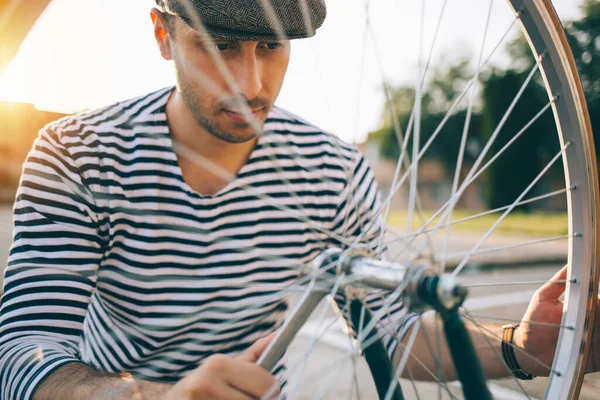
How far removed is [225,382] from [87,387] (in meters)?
0.29

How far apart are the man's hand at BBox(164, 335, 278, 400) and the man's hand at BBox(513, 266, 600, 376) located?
2.28 feet

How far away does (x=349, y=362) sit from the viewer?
281cm

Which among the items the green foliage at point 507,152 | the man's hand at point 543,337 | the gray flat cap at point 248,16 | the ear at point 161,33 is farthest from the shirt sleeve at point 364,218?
the green foliage at point 507,152

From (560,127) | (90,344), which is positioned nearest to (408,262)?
(560,127)

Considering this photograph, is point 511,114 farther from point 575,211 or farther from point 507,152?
point 575,211

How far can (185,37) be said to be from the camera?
108 centimetres

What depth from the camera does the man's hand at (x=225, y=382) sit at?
74 centimetres

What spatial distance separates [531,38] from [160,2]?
0.74 metres

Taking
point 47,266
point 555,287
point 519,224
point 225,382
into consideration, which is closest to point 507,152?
point 519,224

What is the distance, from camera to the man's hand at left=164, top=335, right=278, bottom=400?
2.43 ft

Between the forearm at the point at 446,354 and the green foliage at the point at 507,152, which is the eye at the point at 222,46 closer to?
the forearm at the point at 446,354

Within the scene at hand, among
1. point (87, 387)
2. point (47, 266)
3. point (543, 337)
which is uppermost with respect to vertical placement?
point (543, 337)

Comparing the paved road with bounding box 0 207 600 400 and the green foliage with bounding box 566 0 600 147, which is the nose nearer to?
the paved road with bounding box 0 207 600 400

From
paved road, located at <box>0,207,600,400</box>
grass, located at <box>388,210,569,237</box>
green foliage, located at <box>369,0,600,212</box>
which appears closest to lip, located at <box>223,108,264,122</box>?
green foliage, located at <box>369,0,600,212</box>
